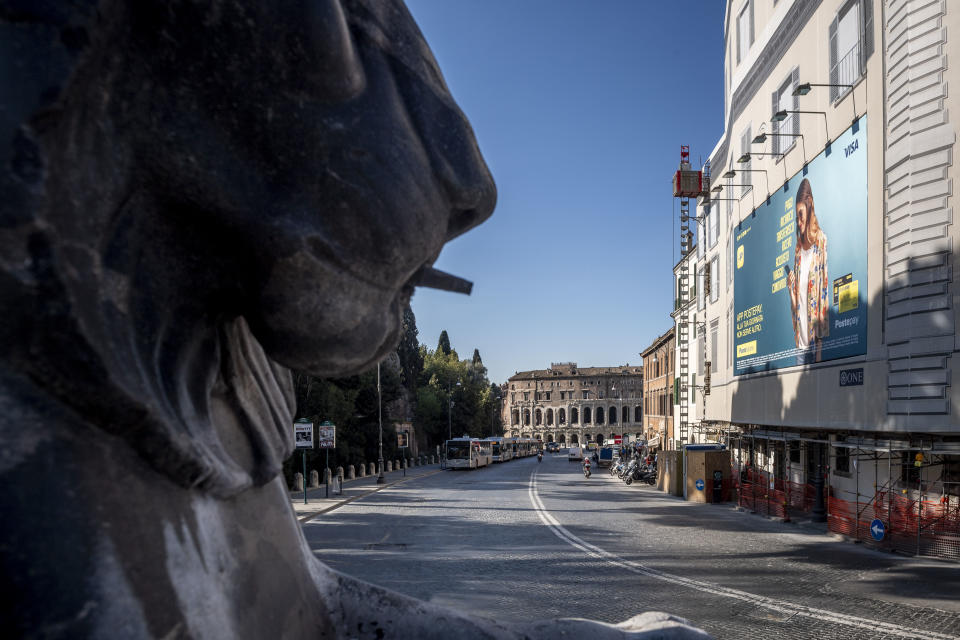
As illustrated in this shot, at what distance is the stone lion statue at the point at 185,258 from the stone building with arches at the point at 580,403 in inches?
5147

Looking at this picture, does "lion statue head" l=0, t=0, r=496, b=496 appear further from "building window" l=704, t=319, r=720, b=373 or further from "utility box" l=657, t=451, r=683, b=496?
"building window" l=704, t=319, r=720, b=373

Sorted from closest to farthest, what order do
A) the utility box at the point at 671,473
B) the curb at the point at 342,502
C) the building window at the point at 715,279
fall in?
the curb at the point at 342,502, the utility box at the point at 671,473, the building window at the point at 715,279

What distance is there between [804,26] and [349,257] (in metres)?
23.3

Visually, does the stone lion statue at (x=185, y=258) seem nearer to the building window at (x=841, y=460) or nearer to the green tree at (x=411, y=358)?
the building window at (x=841, y=460)

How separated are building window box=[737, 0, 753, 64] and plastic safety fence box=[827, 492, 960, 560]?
56.7 feet

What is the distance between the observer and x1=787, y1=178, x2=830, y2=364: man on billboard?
744 inches

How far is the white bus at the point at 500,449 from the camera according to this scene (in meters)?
57.1

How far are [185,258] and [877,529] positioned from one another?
16969mm

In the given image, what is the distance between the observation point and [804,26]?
20.8m

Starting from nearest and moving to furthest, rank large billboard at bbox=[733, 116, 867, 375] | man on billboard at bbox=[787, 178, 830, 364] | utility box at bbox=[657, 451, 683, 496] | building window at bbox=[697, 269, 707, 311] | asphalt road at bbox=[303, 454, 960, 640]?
asphalt road at bbox=[303, 454, 960, 640]
large billboard at bbox=[733, 116, 867, 375]
man on billboard at bbox=[787, 178, 830, 364]
utility box at bbox=[657, 451, 683, 496]
building window at bbox=[697, 269, 707, 311]

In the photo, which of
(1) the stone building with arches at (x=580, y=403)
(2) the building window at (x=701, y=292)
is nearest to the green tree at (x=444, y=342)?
(1) the stone building with arches at (x=580, y=403)

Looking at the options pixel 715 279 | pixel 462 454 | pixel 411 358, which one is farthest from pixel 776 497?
pixel 411 358

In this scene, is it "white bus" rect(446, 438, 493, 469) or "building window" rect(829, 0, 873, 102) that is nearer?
"building window" rect(829, 0, 873, 102)

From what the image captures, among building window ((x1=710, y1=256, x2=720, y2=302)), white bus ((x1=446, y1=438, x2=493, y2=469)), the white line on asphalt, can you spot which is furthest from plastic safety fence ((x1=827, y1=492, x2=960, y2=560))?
white bus ((x1=446, y1=438, x2=493, y2=469))
